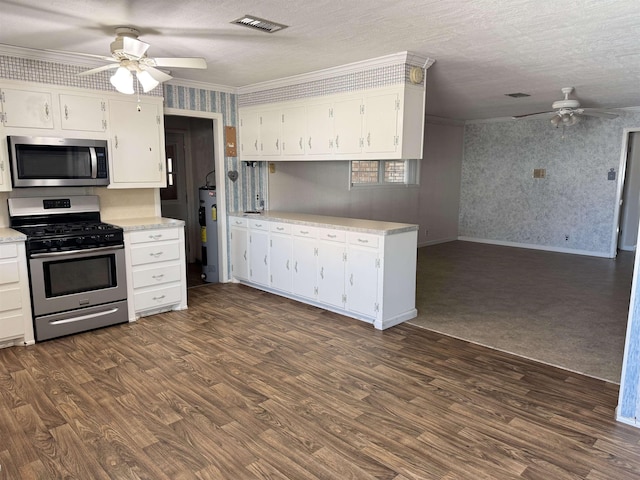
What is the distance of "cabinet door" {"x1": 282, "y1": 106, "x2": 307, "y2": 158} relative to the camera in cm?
498

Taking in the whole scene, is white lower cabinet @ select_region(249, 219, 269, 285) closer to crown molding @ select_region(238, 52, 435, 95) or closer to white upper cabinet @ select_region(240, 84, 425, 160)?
white upper cabinet @ select_region(240, 84, 425, 160)

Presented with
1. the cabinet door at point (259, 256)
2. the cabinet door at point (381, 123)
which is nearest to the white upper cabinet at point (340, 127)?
the cabinet door at point (381, 123)

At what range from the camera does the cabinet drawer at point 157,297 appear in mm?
4359

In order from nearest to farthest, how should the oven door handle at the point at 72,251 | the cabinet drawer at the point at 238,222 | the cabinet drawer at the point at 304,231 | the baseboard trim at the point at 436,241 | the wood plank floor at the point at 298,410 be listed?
the wood plank floor at the point at 298,410, the oven door handle at the point at 72,251, the cabinet drawer at the point at 304,231, the cabinet drawer at the point at 238,222, the baseboard trim at the point at 436,241

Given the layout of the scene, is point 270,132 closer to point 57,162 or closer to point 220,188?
point 220,188

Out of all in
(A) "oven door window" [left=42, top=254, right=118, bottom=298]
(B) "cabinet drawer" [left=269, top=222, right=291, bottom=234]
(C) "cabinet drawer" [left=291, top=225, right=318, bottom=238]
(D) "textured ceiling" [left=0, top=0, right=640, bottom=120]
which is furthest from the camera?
(B) "cabinet drawer" [left=269, top=222, right=291, bottom=234]

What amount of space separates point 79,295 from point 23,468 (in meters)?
1.97

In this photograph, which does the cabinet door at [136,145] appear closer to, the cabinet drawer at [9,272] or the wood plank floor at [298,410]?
the cabinet drawer at [9,272]

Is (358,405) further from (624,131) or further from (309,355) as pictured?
(624,131)

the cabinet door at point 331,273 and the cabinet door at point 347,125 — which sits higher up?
the cabinet door at point 347,125

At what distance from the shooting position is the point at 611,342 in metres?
3.86

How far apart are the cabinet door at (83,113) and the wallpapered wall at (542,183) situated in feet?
23.3

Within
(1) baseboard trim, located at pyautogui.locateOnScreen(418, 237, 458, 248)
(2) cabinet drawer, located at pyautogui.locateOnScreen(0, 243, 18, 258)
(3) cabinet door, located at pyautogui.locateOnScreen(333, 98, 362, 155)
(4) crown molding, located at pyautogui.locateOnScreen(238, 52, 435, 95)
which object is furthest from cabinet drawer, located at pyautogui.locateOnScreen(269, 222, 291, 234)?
(1) baseboard trim, located at pyautogui.locateOnScreen(418, 237, 458, 248)

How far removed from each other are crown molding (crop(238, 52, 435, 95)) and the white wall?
1.11m
